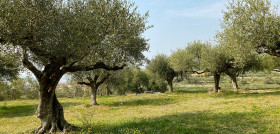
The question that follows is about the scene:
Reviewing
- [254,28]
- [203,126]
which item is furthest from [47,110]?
[254,28]

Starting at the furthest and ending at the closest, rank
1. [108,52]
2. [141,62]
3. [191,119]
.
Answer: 1. [141,62]
2. [191,119]
3. [108,52]

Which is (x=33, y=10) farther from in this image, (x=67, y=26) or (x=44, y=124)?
(x=44, y=124)

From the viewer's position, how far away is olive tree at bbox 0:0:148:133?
34.4 ft

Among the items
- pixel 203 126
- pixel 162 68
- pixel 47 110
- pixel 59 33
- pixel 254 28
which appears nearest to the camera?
pixel 59 33

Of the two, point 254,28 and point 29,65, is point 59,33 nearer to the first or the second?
point 29,65

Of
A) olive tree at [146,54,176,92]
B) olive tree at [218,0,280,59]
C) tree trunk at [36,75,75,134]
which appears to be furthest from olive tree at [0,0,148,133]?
olive tree at [146,54,176,92]

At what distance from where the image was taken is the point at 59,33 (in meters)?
11.9

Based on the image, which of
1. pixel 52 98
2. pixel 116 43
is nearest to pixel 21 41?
pixel 52 98

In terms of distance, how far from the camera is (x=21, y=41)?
34.8 ft

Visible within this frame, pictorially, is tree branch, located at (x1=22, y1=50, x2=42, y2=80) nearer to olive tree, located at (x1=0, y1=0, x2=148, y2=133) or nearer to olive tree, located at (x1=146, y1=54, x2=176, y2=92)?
olive tree, located at (x1=0, y1=0, x2=148, y2=133)

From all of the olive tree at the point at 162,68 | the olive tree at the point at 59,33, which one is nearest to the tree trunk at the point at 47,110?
the olive tree at the point at 59,33

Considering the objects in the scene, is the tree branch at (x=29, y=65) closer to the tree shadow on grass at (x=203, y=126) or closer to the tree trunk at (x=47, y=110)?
the tree trunk at (x=47, y=110)

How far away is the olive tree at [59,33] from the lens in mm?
10477

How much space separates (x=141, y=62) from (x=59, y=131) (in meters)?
12.6
